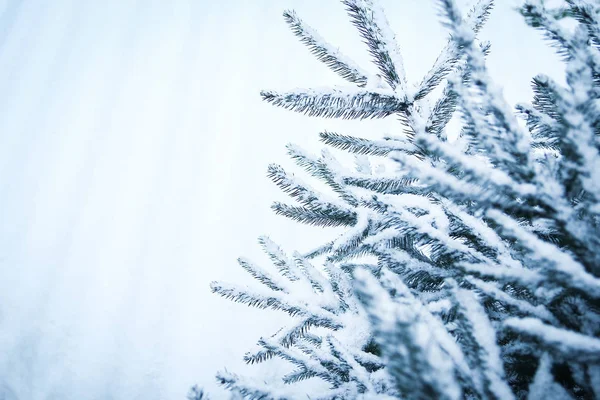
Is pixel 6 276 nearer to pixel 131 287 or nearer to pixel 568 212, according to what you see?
pixel 131 287

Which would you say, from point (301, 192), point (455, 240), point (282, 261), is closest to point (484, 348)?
point (455, 240)

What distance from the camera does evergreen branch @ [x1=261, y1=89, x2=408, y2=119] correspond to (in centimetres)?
92

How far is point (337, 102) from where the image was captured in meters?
0.94

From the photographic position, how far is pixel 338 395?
0.76 metres

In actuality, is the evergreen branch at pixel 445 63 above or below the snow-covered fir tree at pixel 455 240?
above

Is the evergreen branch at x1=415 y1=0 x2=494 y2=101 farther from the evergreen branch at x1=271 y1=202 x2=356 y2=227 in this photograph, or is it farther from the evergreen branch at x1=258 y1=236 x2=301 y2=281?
the evergreen branch at x1=258 y1=236 x2=301 y2=281

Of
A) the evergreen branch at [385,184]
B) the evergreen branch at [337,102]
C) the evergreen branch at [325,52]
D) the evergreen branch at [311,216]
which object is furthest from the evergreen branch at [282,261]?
the evergreen branch at [325,52]

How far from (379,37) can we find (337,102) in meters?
0.27

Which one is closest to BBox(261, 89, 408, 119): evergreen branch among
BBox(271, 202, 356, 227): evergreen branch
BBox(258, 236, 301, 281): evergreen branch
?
BBox(271, 202, 356, 227): evergreen branch

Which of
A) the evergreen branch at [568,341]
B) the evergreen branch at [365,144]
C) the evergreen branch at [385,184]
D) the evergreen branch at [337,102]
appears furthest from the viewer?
the evergreen branch at [385,184]

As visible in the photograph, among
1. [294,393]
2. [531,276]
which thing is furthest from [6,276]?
[531,276]

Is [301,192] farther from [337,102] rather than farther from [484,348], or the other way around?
[484,348]

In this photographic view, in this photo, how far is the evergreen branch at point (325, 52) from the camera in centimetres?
100

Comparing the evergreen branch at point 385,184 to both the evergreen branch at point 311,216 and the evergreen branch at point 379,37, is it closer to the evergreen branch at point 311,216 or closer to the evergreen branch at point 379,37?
the evergreen branch at point 311,216
